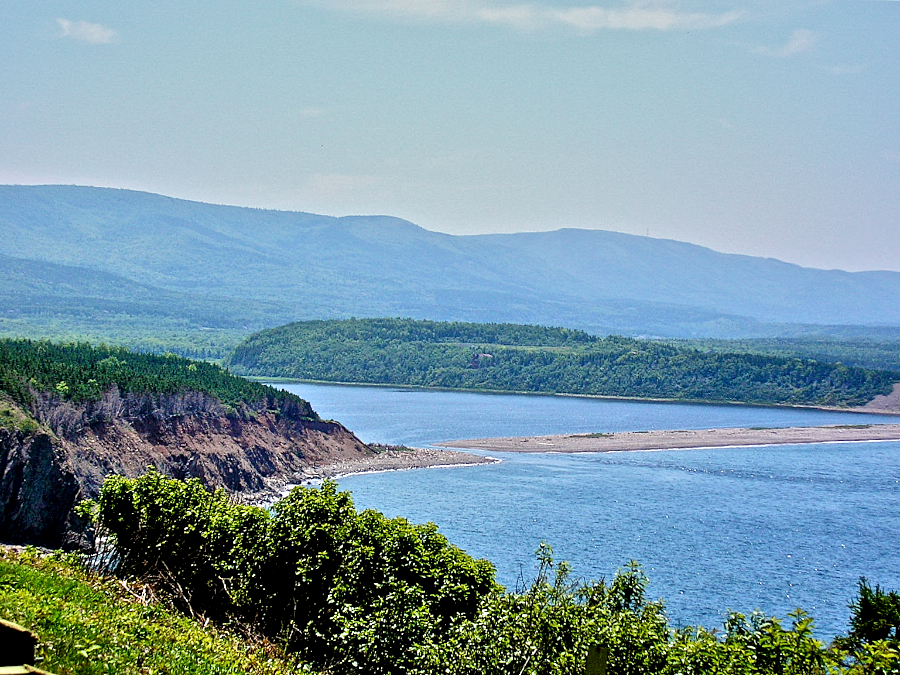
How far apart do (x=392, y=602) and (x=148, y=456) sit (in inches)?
1871

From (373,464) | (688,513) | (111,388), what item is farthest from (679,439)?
(111,388)

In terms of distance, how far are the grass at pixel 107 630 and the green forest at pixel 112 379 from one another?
37.7 metres

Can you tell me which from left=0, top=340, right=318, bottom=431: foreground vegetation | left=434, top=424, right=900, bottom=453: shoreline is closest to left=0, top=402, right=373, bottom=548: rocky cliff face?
left=0, top=340, right=318, bottom=431: foreground vegetation

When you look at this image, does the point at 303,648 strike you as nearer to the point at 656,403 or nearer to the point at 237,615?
the point at 237,615

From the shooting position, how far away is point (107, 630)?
15242 millimetres

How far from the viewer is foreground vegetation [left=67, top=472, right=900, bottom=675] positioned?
1812cm

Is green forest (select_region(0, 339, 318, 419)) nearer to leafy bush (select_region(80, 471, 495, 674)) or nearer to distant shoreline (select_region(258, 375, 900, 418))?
leafy bush (select_region(80, 471, 495, 674))

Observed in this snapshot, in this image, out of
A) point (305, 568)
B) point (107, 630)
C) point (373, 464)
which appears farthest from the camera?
point (373, 464)

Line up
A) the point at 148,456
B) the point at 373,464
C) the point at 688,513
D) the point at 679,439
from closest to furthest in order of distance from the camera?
the point at 148,456 → the point at 688,513 → the point at 373,464 → the point at 679,439

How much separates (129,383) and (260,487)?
1314 centimetres

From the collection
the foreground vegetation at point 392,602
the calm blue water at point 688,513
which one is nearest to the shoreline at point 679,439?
the calm blue water at point 688,513

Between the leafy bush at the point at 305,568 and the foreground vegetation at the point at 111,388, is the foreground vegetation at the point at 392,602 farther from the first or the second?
the foreground vegetation at the point at 111,388

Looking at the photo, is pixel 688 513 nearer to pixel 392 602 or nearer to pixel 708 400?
pixel 392 602

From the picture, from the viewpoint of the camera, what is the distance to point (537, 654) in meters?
18.6
